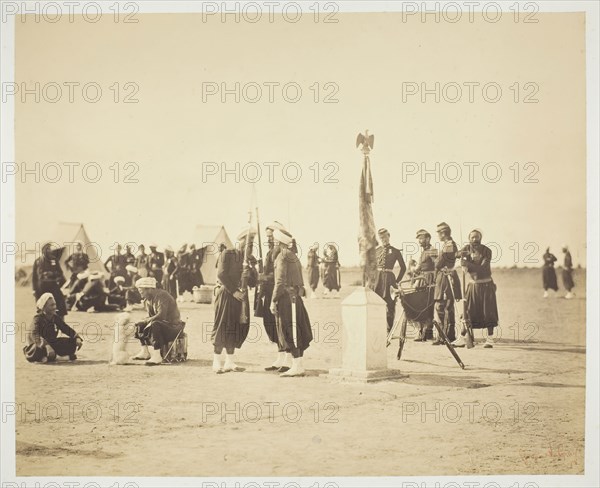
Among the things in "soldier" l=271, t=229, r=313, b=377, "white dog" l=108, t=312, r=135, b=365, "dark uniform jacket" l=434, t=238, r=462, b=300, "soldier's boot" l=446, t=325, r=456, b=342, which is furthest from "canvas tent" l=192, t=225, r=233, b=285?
"soldier's boot" l=446, t=325, r=456, b=342

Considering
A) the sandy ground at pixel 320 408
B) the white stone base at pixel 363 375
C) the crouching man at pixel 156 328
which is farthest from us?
the crouching man at pixel 156 328

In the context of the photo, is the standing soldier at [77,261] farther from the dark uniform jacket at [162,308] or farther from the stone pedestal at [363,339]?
the stone pedestal at [363,339]

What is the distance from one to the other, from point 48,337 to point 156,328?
32.3 inches

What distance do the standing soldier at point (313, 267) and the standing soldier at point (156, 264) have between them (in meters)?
1.13

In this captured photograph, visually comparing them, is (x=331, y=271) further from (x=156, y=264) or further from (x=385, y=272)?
(x=156, y=264)

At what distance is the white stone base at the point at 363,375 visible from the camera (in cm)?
590

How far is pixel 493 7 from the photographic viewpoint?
6078mm

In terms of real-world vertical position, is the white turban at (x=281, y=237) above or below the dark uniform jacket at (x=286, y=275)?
above

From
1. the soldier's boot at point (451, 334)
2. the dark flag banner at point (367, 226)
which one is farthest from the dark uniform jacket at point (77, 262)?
the soldier's boot at point (451, 334)

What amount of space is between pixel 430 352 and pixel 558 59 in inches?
97.4

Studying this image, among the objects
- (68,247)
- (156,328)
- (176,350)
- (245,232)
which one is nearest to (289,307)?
(245,232)

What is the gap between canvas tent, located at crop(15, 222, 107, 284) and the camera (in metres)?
5.96

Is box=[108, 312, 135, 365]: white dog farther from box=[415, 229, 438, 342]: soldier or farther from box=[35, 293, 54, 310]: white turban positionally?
box=[415, 229, 438, 342]: soldier

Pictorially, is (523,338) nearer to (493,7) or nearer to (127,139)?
(493,7)
